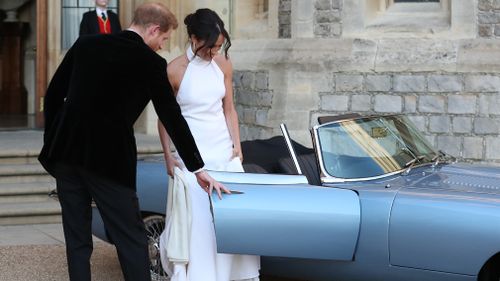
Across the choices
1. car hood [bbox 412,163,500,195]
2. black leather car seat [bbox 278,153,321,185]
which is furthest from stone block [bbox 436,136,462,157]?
black leather car seat [bbox 278,153,321,185]

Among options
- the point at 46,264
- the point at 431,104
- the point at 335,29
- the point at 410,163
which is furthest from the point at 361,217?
the point at 335,29

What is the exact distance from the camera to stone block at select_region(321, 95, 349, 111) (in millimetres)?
9493

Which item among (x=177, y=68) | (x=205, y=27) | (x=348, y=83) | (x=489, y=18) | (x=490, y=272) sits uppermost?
(x=489, y=18)

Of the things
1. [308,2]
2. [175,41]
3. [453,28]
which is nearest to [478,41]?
[453,28]

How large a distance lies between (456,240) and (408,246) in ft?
0.85

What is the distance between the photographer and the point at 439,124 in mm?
9031

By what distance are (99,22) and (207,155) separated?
4.98 metres

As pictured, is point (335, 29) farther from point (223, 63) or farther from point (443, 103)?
point (223, 63)

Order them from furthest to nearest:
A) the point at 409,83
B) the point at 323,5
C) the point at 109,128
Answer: the point at 323,5 → the point at 409,83 → the point at 109,128

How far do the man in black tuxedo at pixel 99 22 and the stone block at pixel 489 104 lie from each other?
4.01 metres

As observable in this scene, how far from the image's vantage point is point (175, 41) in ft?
38.1

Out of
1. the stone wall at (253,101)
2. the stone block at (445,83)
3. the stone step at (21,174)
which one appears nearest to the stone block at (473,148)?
the stone block at (445,83)

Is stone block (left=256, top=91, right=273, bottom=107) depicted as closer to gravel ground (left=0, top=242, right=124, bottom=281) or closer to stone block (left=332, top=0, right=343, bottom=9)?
stone block (left=332, top=0, right=343, bottom=9)

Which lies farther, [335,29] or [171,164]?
[335,29]
